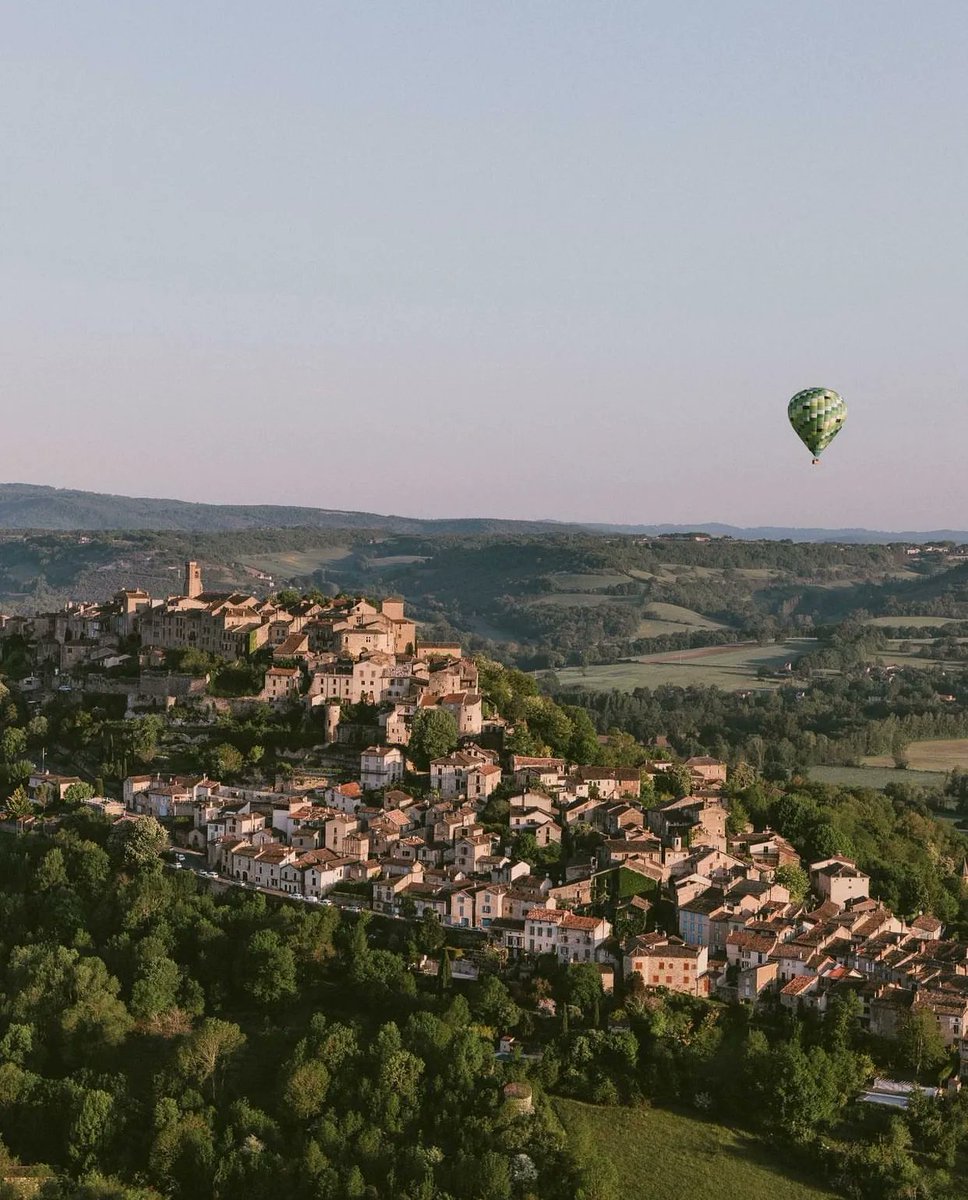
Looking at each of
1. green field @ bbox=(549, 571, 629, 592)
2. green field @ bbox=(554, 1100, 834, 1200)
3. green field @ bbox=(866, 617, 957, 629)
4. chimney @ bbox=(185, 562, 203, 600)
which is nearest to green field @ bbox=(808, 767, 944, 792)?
chimney @ bbox=(185, 562, 203, 600)

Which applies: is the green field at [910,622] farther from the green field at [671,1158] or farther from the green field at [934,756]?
the green field at [671,1158]

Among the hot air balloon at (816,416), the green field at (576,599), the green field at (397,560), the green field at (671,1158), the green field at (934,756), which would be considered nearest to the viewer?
the green field at (671,1158)

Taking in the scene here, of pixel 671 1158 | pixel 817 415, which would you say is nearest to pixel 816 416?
pixel 817 415

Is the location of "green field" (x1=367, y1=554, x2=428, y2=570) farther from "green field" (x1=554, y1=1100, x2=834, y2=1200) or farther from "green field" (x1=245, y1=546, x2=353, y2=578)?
"green field" (x1=554, y1=1100, x2=834, y2=1200)

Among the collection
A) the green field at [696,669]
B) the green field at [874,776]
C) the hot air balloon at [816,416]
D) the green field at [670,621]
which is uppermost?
the hot air balloon at [816,416]

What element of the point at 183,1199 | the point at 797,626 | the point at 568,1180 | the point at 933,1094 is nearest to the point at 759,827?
the point at 933,1094

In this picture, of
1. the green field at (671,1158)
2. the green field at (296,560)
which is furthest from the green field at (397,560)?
the green field at (671,1158)

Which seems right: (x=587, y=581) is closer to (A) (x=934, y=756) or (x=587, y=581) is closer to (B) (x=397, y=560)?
(B) (x=397, y=560)
